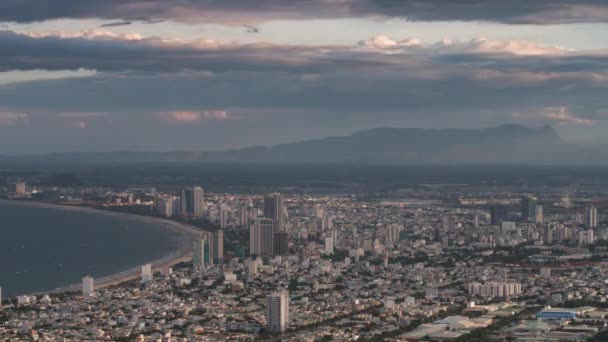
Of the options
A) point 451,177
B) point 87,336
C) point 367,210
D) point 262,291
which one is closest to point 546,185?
point 451,177

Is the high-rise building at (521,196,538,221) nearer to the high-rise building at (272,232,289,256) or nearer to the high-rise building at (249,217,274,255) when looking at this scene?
the high-rise building at (272,232,289,256)

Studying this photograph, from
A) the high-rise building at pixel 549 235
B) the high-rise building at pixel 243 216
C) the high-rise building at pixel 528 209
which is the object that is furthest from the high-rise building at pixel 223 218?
the high-rise building at pixel 549 235

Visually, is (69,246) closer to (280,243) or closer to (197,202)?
(280,243)

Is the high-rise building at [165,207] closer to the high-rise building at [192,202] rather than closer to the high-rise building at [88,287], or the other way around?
the high-rise building at [192,202]

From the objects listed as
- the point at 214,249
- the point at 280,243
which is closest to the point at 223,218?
the point at 280,243

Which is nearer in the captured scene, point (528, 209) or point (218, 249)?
point (218, 249)

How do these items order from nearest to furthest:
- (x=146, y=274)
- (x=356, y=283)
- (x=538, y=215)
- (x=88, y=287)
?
(x=88, y=287), (x=356, y=283), (x=146, y=274), (x=538, y=215)

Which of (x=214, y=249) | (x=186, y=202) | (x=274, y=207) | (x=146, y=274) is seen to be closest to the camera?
(x=146, y=274)
